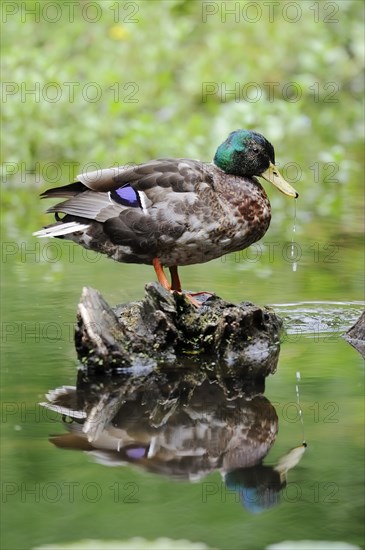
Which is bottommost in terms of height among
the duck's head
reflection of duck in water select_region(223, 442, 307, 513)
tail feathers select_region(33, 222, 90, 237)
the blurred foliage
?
the blurred foliage

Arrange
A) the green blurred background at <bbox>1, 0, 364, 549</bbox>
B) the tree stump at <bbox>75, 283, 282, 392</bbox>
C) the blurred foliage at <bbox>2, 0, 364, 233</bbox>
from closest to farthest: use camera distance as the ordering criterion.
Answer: the green blurred background at <bbox>1, 0, 364, 549</bbox> < the tree stump at <bbox>75, 283, 282, 392</bbox> < the blurred foliage at <bbox>2, 0, 364, 233</bbox>

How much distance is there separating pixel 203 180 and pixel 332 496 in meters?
2.86

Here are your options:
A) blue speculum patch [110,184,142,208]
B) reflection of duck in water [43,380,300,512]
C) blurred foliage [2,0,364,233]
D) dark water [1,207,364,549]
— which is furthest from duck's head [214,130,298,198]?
blurred foliage [2,0,364,233]

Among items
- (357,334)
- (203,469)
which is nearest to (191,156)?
(357,334)

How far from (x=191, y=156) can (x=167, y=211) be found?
19.1ft

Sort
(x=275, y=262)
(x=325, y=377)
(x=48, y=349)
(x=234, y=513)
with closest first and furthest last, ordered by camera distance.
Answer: (x=234, y=513) → (x=325, y=377) → (x=48, y=349) → (x=275, y=262)

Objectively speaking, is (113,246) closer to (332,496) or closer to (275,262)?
(275,262)

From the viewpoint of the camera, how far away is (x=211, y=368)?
5867 millimetres

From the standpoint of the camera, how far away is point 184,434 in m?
4.87

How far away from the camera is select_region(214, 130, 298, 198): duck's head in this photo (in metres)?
6.90

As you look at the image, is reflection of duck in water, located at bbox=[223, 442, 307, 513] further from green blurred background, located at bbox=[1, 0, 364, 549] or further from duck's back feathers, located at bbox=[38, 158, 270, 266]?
duck's back feathers, located at bbox=[38, 158, 270, 266]

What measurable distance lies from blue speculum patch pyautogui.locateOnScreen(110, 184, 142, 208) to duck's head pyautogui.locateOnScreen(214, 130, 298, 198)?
0.62 m

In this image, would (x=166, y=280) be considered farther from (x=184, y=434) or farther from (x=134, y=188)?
(x=184, y=434)

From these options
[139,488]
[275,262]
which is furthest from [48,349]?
[275,262]
